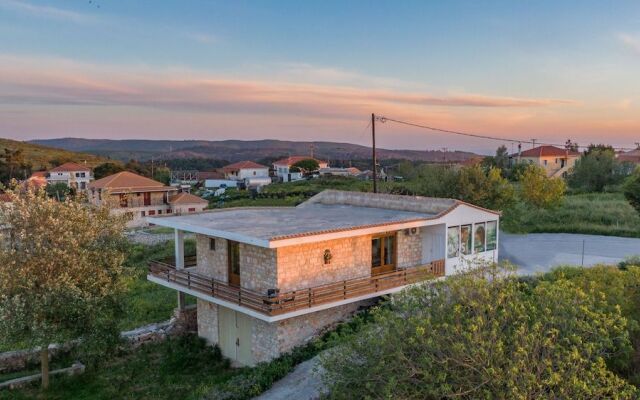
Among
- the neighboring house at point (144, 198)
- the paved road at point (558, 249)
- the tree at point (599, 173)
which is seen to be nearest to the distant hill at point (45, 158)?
the neighboring house at point (144, 198)

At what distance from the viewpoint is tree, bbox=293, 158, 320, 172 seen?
113425 mm

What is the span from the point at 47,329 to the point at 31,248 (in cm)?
Answer: 236

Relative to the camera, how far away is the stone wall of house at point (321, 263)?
50.3ft

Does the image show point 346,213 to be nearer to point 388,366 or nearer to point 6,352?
point 388,366

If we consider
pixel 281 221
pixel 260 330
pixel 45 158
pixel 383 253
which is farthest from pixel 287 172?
pixel 260 330

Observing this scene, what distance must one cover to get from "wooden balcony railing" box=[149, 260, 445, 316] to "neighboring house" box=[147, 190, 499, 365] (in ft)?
0.11

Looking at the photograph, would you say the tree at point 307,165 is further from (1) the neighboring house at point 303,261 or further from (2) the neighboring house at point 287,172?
(1) the neighboring house at point 303,261

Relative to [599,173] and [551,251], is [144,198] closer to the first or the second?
[551,251]

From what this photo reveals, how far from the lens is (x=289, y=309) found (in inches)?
579

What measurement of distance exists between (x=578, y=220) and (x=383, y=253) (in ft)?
76.9

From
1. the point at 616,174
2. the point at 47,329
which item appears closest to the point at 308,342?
Result: the point at 47,329

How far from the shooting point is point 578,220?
1409 inches


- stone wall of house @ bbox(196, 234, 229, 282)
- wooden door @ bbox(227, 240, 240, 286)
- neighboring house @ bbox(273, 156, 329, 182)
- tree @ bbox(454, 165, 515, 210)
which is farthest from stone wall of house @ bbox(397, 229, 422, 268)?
neighboring house @ bbox(273, 156, 329, 182)

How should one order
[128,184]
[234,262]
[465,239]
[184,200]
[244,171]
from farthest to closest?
[244,171]
[184,200]
[128,184]
[465,239]
[234,262]
